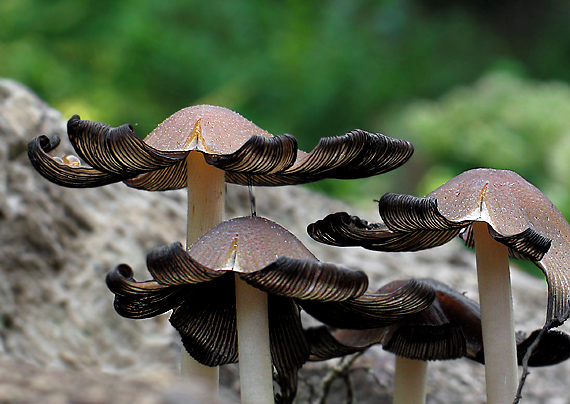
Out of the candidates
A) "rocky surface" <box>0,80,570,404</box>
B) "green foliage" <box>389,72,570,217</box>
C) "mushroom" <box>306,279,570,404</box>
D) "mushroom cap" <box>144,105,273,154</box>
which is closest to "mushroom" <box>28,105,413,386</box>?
A: "mushroom cap" <box>144,105,273,154</box>

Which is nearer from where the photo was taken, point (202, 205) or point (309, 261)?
point (309, 261)

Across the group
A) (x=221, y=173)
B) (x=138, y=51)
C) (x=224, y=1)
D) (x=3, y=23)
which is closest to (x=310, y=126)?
(x=224, y=1)

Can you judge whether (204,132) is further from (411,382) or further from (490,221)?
(411,382)

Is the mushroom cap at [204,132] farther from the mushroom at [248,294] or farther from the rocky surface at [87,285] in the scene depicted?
the rocky surface at [87,285]

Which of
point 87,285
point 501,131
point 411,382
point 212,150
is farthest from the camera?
point 501,131

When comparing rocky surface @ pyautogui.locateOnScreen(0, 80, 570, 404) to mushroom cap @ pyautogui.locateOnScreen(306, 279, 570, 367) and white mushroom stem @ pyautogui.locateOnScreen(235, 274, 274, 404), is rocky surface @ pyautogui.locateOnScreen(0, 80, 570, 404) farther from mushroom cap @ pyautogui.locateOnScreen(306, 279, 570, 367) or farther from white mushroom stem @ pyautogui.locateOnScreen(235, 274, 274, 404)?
white mushroom stem @ pyautogui.locateOnScreen(235, 274, 274, 404)

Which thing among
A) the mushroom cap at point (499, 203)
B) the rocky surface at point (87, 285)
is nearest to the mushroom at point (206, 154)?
the mushroom cap at point (499, 203)

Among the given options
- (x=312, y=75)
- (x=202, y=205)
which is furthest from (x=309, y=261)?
(x=312, y=75)
